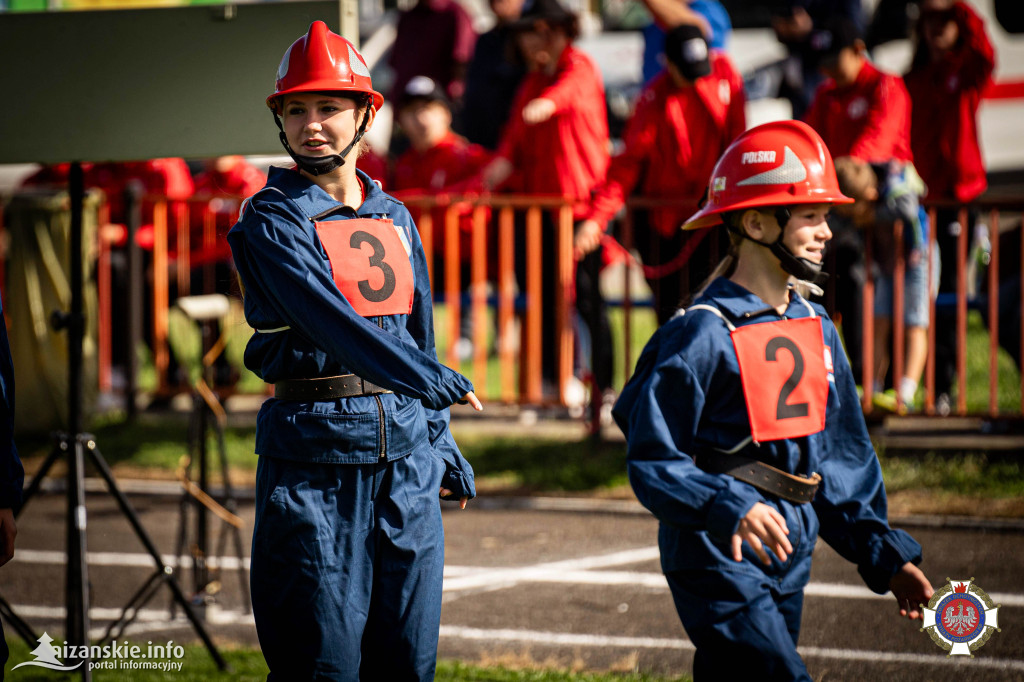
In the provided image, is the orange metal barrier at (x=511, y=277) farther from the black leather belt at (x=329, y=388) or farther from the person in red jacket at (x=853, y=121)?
the black leather belt at (x=329, y=388)

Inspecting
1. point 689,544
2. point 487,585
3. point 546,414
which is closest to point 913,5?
point 546,414

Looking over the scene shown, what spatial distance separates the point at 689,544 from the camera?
342 centimetres

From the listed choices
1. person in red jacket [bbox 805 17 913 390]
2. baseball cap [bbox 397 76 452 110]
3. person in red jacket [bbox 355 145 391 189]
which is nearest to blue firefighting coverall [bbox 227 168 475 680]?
person in red jacket [bbox 355 145 391 189]

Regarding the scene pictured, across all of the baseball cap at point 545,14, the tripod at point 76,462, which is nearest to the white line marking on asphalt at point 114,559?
the tripod at point 76,462

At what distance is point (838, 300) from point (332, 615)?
6009mm

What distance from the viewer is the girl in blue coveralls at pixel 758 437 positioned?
331 centimetres

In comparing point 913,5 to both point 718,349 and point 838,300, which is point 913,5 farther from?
point 718,349

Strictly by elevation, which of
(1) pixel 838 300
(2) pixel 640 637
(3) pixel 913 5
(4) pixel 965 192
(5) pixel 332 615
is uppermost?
(3) pixel 913 5

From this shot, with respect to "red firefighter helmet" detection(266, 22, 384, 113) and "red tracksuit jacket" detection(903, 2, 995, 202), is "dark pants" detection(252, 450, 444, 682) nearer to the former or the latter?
"red firefighter helmet" detection(266, 22, 384, 113)

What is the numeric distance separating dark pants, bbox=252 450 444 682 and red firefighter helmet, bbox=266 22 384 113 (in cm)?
105

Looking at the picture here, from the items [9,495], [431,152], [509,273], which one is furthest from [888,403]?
[9,495]

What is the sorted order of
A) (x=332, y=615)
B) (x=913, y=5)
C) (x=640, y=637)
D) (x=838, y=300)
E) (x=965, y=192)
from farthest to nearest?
(x=913, y=5) < (x=965, y=192) < (x=838, y=300) < (x=640, y=637) < (x=332, y=615)

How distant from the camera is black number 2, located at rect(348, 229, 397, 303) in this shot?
348 cm

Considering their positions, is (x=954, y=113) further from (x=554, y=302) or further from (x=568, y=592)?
(x=568, y=592)
